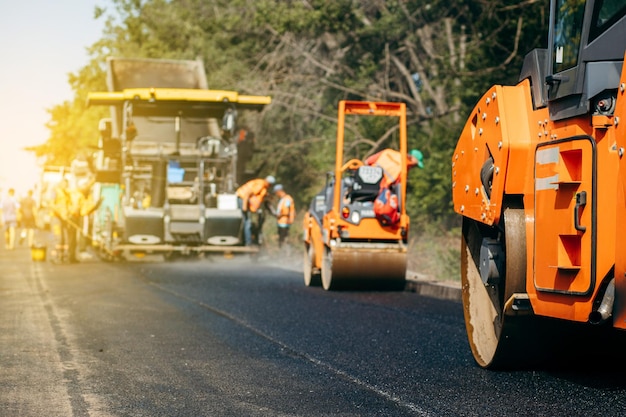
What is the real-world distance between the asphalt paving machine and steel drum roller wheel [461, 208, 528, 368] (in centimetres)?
1101

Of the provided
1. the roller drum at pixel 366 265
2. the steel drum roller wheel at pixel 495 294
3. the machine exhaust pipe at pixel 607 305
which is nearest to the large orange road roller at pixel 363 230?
the roller drum at pixel 366 265

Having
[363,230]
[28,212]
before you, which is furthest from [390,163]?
[28,212]

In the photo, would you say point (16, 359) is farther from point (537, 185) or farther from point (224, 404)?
point (537, 185)

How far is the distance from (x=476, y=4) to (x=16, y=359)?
13.4 metres

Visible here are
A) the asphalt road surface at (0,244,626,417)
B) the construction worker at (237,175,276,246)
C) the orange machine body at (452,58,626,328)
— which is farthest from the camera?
the construction worker at (237,175,276,246)

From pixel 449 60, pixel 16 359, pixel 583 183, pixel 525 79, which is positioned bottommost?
pixel 16 359

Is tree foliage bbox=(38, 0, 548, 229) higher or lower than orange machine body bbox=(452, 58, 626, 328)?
higher

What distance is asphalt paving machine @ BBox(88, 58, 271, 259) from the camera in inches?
695

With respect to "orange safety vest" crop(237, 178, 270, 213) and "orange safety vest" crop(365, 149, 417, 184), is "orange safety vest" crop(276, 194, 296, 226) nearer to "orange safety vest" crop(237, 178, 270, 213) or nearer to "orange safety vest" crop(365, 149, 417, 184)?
"orange safety vest" crop(237, 178, 270, 213)

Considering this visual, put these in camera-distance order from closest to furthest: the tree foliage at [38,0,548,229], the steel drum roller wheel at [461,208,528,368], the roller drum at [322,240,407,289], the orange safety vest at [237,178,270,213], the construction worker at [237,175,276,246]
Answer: the steel drum roller wheel at [461,208,528,368] < the roller drum at [322,240,407,289] < the tree foliage at [38,0,548,229] < the construction worker at [237,175,276,246] < the orange safety vest at [237,178,270,213]

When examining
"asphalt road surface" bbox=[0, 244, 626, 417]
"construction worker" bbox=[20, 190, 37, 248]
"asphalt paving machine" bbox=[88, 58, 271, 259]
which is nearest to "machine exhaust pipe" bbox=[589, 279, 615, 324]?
"asphalt road surface" bbox=[0, 244, 626, 417]

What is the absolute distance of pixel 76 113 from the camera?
48.6 m

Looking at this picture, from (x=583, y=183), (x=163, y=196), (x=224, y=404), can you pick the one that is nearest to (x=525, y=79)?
(x=583, y=183)

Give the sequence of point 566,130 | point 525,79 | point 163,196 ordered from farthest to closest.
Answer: point 163,196
point 525,79
point 566,130
